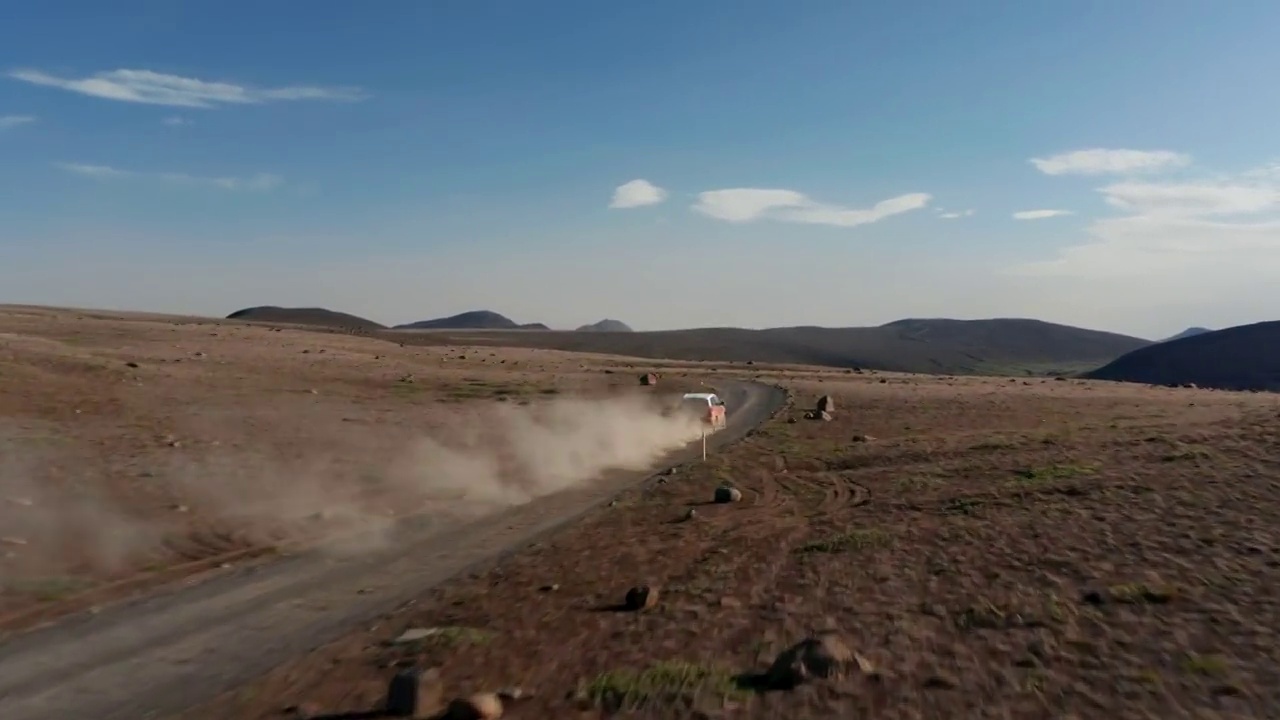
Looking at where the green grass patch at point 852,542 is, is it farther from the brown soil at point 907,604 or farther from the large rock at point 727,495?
the large rock at point 727,495

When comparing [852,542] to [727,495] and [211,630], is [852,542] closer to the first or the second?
[727,495]

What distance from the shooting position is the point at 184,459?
25.2 meters

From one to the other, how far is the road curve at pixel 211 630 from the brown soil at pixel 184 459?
108 cm

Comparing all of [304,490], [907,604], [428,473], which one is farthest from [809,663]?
[428,473]

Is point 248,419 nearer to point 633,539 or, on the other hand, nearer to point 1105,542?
point 633,539

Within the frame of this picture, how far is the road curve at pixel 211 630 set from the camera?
11133mm

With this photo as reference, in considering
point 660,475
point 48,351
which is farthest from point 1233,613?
point 48,351

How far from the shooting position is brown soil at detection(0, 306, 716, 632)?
57.2 ft

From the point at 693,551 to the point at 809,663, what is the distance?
7.23 m

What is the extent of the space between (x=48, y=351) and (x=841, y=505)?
36046 mm

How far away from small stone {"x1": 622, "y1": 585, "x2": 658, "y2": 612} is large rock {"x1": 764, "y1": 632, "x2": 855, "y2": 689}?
11.3ft

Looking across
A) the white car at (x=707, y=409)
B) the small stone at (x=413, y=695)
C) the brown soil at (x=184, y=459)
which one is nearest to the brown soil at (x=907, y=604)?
the small stone at (x=413, y=695)

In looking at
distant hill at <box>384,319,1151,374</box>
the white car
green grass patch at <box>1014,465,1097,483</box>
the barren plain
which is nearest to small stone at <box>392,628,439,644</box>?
the barren plain

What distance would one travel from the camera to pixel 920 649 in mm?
10844
